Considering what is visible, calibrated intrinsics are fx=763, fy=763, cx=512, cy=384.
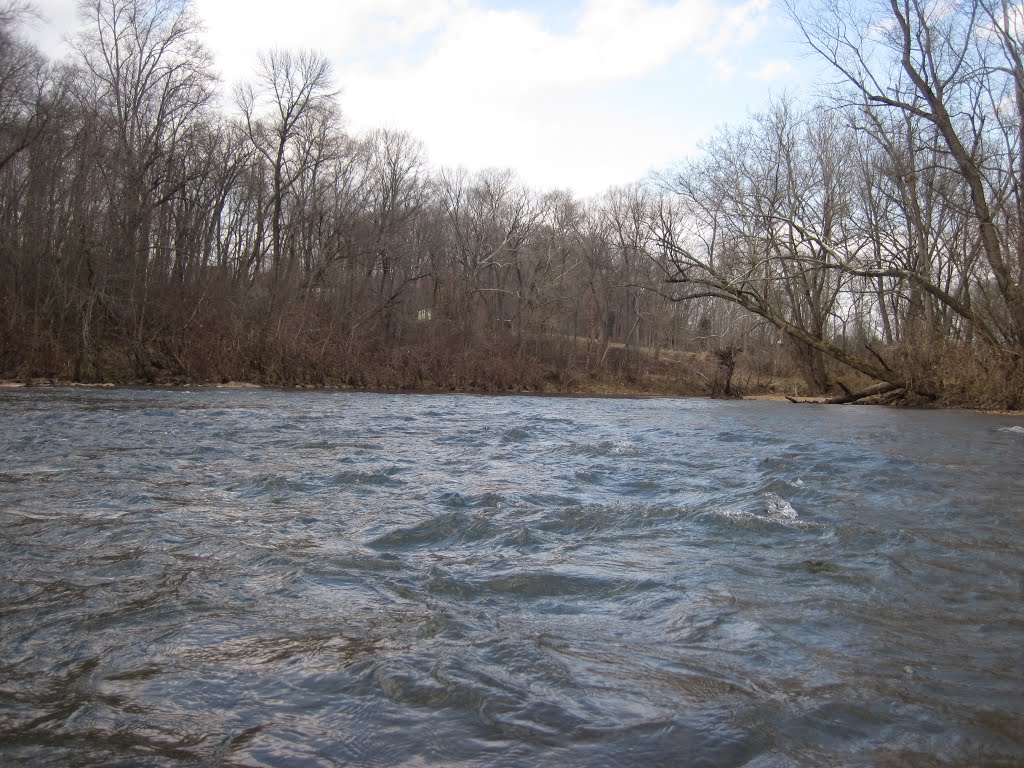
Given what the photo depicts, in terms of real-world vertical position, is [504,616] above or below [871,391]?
below

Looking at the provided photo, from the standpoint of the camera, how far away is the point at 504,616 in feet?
12.6

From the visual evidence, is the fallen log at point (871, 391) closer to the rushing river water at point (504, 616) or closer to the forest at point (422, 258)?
the forest at point (422, 258)

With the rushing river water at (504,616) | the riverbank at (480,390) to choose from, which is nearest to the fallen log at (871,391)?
the riverbank at (480,390)

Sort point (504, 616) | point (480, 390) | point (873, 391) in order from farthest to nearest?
point (480, 390)
point (873, 391)
point (504, 616)

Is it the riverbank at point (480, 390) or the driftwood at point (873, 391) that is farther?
the driftwood at point (873, 391)

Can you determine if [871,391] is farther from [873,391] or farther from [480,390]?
[480,390]

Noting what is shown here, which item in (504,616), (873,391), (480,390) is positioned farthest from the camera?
(480,390)

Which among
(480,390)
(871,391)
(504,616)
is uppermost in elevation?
(871,391)

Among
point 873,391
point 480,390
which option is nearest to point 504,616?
point 873,391

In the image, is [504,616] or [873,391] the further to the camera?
[873,391]

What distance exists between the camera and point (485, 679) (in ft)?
10.0

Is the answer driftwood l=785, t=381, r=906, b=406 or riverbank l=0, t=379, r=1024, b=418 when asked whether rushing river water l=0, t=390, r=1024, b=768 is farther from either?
driftwood l=785, t=381, r=906, b=406

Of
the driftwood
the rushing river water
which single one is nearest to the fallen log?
the driftwood

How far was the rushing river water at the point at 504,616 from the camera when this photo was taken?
2.59 m
